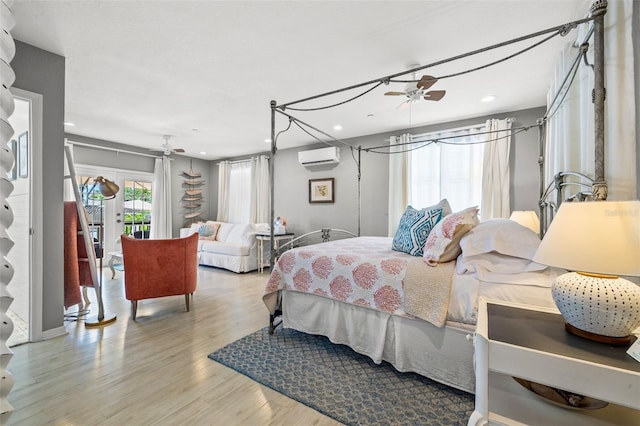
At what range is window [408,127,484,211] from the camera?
3986 mm

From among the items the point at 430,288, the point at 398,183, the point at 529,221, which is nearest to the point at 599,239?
the point at 430,288

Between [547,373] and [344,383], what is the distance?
121 cm

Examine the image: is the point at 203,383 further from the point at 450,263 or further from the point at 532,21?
the point at 532,21

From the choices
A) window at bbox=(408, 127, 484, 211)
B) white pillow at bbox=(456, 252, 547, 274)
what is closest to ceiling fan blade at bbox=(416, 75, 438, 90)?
white pillow at bbox=(456, 252, 547, 274)

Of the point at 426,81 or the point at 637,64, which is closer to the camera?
the point at 637,64

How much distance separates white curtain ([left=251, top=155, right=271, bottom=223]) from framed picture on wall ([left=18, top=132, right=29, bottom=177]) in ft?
13.0

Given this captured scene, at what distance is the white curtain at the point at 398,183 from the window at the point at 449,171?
67mm

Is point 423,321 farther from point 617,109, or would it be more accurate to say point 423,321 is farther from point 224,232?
point 224,232

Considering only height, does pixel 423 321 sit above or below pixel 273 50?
below

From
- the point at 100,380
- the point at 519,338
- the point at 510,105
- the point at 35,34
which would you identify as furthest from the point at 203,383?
the point at 510,105

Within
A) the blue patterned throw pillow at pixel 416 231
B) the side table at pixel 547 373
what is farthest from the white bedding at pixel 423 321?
the side table at pixel 547 373

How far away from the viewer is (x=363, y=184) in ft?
16.4

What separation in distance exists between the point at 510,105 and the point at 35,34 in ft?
16.3

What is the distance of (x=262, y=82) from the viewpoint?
291 cm
